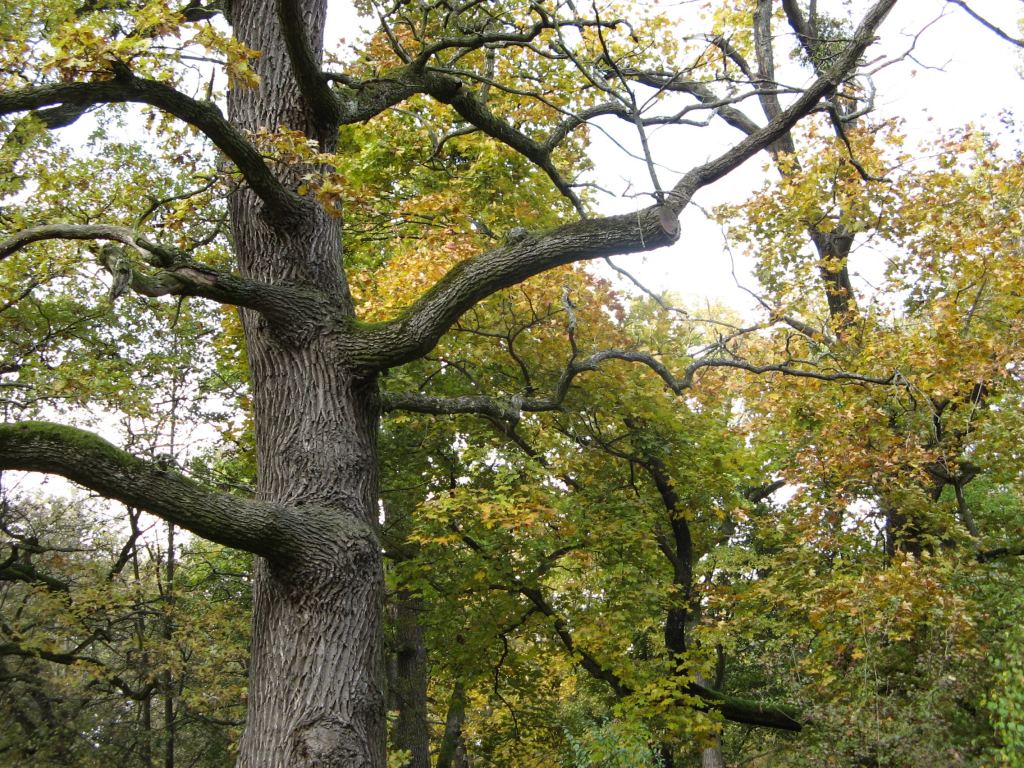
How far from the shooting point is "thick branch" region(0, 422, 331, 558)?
3.52m

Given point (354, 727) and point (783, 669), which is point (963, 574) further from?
point (354, 727)

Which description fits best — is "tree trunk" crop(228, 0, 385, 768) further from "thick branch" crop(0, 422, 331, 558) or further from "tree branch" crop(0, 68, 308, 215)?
"tree branch" crop(0, 68, 308, 215)

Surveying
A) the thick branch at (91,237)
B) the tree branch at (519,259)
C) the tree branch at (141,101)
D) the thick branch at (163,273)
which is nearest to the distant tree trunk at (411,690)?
the tree branch at (519,259)

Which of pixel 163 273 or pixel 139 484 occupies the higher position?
pixel 163 273

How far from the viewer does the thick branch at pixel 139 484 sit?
3518mm

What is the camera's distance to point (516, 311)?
28.9 feet

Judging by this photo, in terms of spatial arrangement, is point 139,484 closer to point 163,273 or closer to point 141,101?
point 163,273

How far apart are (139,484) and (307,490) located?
2.90 feet

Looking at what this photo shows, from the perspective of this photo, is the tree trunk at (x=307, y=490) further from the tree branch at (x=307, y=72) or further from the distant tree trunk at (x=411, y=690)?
the distant tree trunk at (x=411, y=690)

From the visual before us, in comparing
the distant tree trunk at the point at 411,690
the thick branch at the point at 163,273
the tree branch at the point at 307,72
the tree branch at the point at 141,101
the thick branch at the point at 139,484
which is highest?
the tree branch at the point at 307,72

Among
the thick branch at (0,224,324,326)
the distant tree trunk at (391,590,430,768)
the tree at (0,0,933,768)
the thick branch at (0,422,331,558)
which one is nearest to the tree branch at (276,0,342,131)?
the tree at (0,0,933,768)

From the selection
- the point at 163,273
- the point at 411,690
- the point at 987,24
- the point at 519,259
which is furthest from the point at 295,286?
the point at 411,690

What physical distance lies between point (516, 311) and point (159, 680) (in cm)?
A: 853

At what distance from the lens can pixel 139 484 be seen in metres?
3.64
